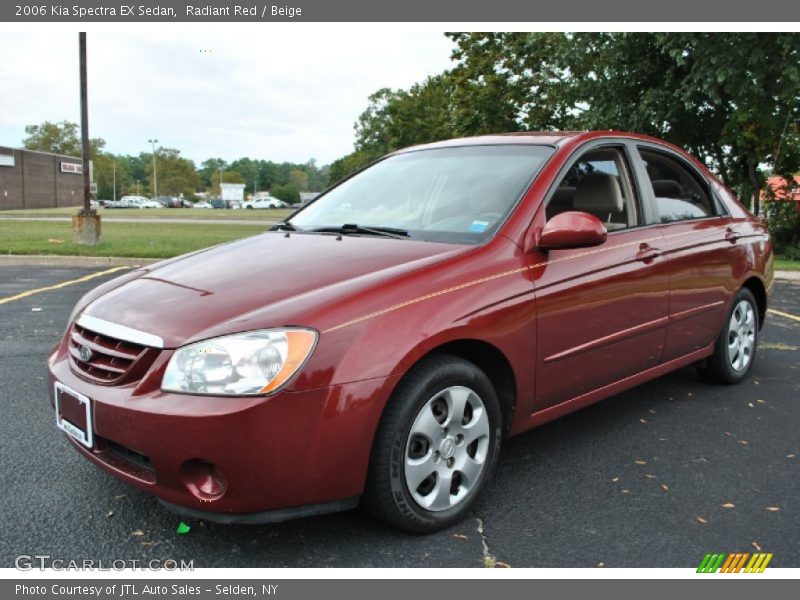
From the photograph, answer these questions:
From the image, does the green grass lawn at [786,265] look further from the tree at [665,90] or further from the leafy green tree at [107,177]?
the leafy green tree at [107,177]

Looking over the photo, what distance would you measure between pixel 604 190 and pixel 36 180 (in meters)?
76.5

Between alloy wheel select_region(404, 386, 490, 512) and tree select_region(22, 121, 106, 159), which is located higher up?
tree select_region(22, 121, 106, 159)

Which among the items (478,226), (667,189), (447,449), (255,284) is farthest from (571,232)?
(667,189)

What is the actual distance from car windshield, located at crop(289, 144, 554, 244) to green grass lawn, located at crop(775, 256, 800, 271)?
1154 cm

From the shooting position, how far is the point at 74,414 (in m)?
2.61

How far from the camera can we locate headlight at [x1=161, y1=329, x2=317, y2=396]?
2.27 metres

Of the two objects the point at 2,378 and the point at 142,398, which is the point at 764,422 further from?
the point at 2,378

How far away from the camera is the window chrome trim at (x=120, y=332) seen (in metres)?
2.43

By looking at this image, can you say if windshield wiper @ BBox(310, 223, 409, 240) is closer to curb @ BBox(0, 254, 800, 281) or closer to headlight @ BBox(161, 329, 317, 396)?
headlight @ BBox(161, 329, 317, 396)

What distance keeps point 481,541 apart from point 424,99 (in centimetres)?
4563

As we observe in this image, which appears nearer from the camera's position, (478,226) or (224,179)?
(478,226)

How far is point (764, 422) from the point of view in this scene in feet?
13.2

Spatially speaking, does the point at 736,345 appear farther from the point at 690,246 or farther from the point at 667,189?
the point at 667,189

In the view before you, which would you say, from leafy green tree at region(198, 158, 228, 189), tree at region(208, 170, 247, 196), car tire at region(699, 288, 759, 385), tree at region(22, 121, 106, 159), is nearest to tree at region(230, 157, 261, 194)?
leafy green tree at region(198, 158, 228, 189)
